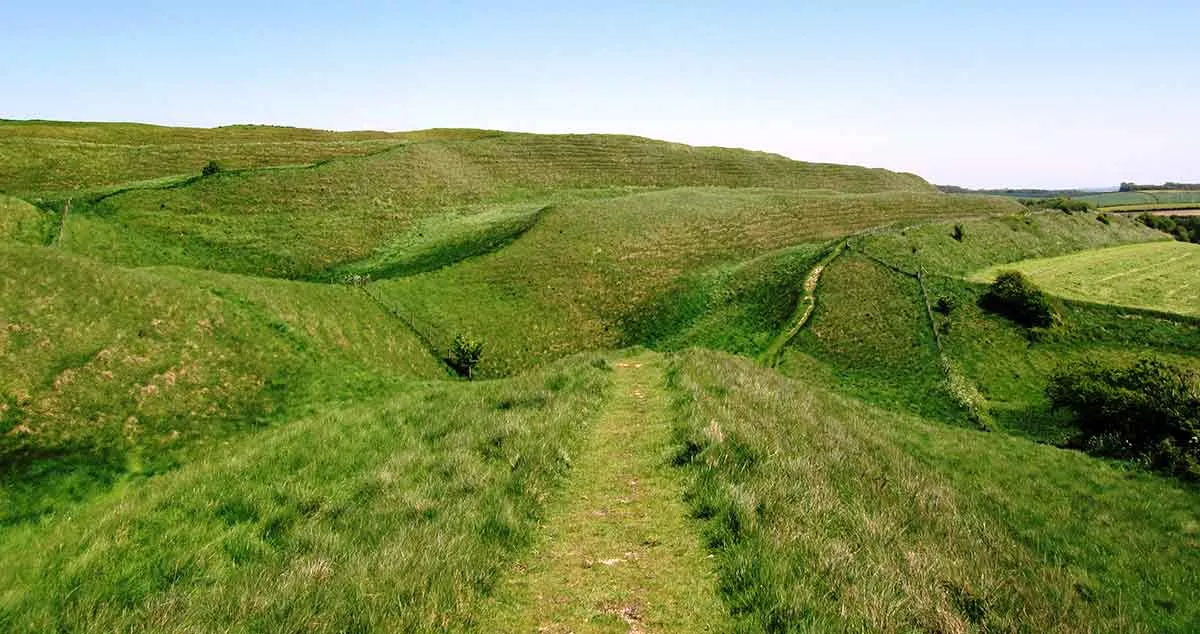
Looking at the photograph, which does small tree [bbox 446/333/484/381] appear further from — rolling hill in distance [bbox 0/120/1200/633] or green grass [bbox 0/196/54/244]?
green grass [bbox 0/196/54/244]

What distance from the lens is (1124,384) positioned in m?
25.4

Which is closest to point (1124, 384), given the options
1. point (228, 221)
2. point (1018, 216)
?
point (1018, 216)

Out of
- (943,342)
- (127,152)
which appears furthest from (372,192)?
(943,342)

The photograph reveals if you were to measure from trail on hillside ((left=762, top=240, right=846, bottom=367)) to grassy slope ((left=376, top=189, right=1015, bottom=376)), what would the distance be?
1.69m

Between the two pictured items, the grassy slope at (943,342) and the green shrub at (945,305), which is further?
the green shrub at (945,305)

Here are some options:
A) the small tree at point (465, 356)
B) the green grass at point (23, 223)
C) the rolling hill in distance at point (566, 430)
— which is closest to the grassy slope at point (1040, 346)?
the rolling hill in distance at point (566, 430)

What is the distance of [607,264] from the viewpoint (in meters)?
55.0

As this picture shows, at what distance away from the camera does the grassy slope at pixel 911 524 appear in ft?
23.1

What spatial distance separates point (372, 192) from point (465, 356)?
45.0 metres

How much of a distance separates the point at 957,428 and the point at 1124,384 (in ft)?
23.1

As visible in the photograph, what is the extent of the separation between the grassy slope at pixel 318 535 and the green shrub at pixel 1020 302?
35.5 metres

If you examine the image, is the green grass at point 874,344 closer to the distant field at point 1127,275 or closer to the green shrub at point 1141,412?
the green shrub at point 1141,412

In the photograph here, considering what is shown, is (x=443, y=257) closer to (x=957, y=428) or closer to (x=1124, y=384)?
(x=957, y=428)

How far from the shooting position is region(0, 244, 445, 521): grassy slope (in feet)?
60.5
